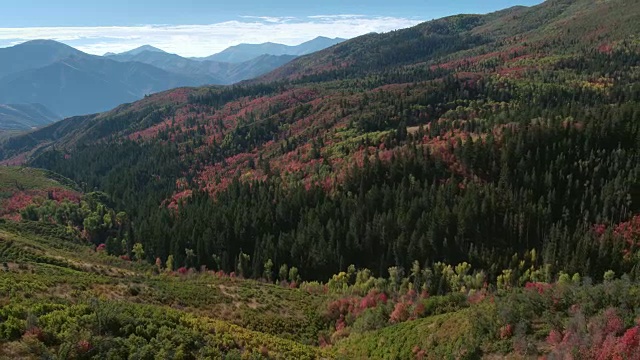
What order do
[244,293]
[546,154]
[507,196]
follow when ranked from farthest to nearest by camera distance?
1. [546,154]
2. [507,196]
3. [244,293]

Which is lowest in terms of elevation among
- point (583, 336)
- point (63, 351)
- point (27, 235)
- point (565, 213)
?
point (565, 213)

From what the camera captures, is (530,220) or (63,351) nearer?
(63,351)

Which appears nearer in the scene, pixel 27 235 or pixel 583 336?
pixel 583 336

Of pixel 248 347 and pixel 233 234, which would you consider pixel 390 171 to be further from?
pixel 248 347

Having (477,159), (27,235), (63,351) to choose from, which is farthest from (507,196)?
(27,235)

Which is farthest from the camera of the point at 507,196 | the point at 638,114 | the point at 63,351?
the point at 638,114

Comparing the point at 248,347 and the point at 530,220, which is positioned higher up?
the point at 248,347

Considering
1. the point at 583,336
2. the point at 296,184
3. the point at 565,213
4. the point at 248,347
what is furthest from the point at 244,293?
the point at 565,213

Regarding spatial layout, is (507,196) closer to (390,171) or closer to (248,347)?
(390,171)

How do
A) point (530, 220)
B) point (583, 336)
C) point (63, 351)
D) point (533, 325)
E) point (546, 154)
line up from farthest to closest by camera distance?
1. point (546, 154)
2. point (530, 220)
3. point (533, 325)
4. point (583, 336)
5. point (63, 351)
